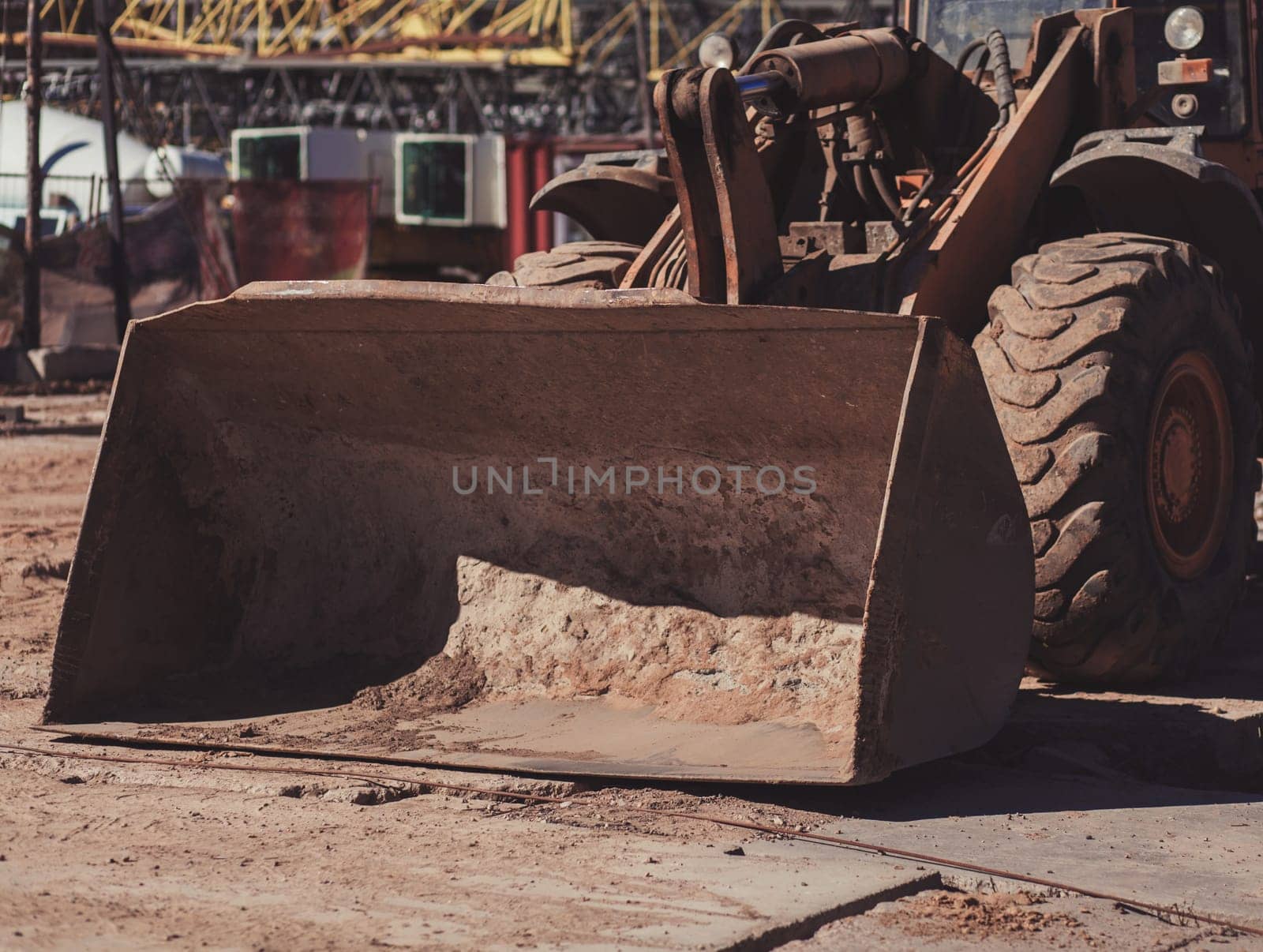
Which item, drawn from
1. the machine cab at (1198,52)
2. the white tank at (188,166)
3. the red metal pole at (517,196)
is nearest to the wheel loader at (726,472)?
the machine cab at (1198,52)

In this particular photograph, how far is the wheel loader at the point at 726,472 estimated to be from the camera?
157 inches

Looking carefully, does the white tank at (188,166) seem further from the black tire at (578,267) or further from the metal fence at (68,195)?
the black tire at (578,267)

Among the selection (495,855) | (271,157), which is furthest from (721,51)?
(271,157)

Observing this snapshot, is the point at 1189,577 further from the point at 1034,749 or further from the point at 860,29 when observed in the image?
the point at 860,29

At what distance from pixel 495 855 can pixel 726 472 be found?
145cm

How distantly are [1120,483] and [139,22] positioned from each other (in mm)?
40864

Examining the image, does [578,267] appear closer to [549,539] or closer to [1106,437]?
[549,539]

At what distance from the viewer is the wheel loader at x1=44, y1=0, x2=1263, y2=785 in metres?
3.98

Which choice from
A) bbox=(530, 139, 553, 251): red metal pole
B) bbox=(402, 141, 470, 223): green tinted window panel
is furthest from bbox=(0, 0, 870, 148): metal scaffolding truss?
bbox=(402, 141, 470, 223): green tinted window panel

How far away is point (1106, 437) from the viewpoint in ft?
14.8

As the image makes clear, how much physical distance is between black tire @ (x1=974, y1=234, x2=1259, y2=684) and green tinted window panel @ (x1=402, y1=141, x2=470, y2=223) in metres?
21.1

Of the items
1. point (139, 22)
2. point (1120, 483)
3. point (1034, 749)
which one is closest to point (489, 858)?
point (1034, 749)

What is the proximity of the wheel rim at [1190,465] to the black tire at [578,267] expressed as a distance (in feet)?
5.42

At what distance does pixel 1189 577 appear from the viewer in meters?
5.09
